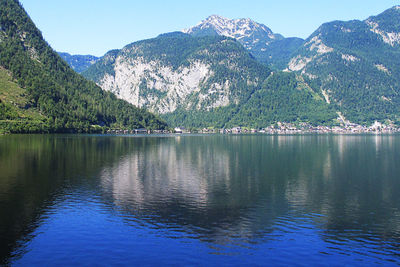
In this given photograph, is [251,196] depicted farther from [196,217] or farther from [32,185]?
[32,185]

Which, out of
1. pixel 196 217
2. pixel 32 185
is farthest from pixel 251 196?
pixel 32 185

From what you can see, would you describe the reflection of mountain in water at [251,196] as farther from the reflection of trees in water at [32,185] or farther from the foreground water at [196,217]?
the reflection of trees in water at [32,185]

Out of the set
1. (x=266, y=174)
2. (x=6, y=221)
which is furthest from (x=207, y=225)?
(x=266, y=174)

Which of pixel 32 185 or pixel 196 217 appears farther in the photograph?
pixel 32 185

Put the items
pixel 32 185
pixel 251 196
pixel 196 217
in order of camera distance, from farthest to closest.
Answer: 1. pixel 32 185
2. pixel 251 196
3. pixel 196 217

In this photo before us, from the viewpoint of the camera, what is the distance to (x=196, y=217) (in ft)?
161

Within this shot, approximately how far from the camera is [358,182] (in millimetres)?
77250

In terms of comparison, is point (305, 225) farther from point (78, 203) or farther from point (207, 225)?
point (78, 203)

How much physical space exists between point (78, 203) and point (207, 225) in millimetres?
21472

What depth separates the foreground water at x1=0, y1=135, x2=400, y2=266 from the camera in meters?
36.7

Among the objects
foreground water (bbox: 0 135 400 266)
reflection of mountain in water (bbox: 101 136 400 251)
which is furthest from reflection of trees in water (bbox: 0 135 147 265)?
reflection of mountain in water (bbox: 101 136 400 251)

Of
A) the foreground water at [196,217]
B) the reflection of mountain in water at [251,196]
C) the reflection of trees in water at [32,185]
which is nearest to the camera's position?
the foreground water at [196,217]

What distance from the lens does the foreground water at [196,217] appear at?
120 ft

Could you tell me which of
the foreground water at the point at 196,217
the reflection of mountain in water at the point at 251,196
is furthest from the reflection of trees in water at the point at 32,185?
the reflection of mountain in water at the point at 251,196
